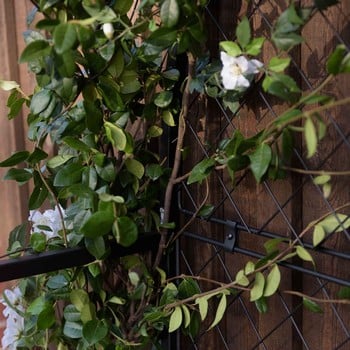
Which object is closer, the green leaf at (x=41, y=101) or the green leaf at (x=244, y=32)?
the green leaf at (x=244, y=32)

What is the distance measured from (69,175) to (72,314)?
0.94 ft

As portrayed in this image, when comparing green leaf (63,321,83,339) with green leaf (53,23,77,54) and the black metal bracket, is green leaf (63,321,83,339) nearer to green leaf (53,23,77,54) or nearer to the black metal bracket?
the black metal bracket

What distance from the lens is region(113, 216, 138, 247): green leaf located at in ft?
3.37

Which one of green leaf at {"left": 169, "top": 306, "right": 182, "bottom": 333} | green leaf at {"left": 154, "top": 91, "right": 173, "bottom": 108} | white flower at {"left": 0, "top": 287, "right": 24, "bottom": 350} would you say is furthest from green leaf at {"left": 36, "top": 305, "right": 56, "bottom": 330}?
green leaf at {"left": 154, "top": 91, "right": 173, "bottom": 108}

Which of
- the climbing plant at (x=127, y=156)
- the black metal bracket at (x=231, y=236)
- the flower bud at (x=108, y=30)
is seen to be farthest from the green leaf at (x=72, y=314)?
the flower bud at (x=108, y=30)

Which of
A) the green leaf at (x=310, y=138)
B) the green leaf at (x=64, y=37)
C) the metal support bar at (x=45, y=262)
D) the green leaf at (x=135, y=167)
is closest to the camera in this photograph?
the green leaf at (x=310, y=138)

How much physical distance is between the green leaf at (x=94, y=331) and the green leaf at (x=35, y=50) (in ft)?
1.71

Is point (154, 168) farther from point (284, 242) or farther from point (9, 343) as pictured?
A: point (9, 343)

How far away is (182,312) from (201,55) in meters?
0.49

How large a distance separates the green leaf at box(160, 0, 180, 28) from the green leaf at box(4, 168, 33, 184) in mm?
429

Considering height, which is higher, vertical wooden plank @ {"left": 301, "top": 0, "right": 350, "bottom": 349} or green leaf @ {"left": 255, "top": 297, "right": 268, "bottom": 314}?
vertical wooden plank @ {"left": 301, "top": 0, "right": 350, "bottom": 349}

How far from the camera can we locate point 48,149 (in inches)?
57.1

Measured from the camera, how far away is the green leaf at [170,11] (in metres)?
0.96

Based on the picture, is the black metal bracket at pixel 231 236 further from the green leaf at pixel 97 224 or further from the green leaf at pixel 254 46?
the green leaf at pixel 254 46
